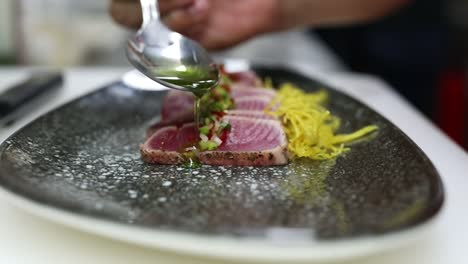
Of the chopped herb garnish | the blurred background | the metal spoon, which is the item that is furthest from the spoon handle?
the blurred background

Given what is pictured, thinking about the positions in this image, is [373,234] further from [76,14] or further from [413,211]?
[76,14]

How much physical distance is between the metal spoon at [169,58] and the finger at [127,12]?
22 cm

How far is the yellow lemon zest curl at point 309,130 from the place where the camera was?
117 cm

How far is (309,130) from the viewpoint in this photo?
120 centimetres

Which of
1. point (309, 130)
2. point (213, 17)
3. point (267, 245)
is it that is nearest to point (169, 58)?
point (309, 130)

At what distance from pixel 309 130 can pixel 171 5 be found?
0.67m

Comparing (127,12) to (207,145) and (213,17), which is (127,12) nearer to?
(213,17)

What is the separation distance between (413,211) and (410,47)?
190 centimetres

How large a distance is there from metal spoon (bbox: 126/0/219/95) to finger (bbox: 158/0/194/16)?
20 cm

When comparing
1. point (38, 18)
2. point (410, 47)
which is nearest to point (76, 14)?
point (38, 18)

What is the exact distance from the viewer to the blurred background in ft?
7.48

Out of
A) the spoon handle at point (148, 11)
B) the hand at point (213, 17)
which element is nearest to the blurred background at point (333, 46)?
the hand at point (213, 17)

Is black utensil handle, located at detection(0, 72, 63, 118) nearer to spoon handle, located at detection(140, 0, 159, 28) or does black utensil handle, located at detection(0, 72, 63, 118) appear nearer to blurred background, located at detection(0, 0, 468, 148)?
spoon handle, located at detection(140, 0, 159, 28)

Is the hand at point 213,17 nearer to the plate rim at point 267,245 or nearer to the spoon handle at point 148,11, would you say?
the spoon handle at point 148,11
